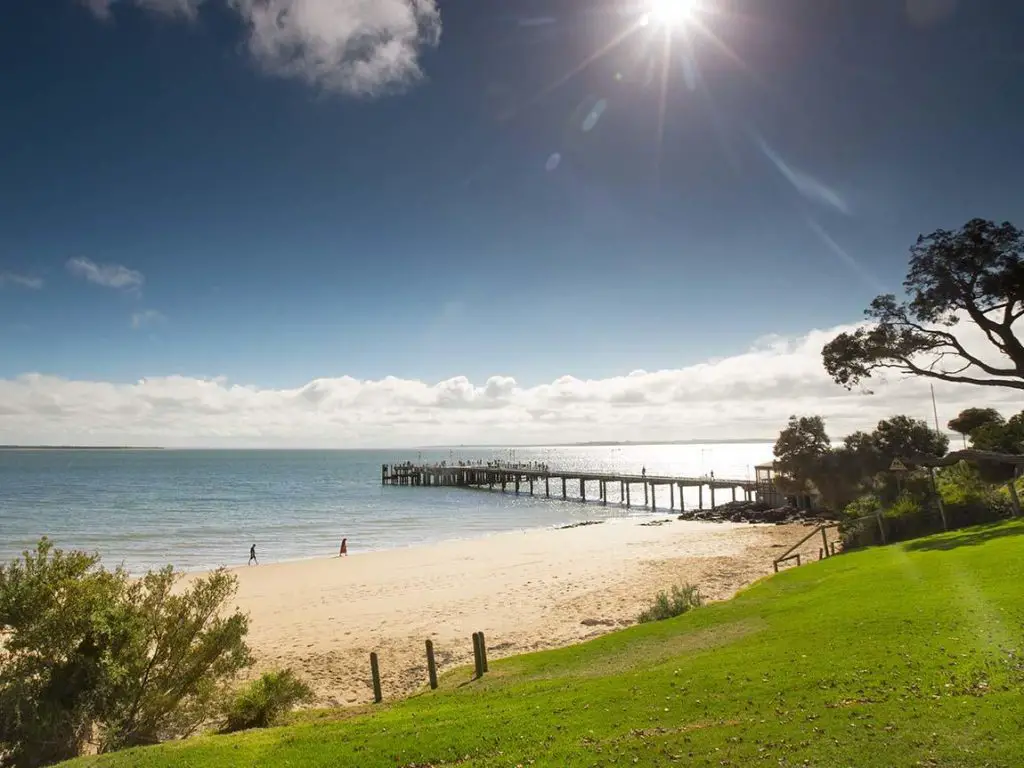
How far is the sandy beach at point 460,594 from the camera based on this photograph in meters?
18.2

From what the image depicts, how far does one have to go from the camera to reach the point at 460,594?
1054 inches

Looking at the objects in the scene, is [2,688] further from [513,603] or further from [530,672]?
[513,603]

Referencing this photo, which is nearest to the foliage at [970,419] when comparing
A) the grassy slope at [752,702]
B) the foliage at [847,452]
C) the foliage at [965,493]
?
the foliage at [847,452]

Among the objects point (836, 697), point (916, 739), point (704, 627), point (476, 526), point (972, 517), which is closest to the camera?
point (916, 739)

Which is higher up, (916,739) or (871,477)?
(871,477)

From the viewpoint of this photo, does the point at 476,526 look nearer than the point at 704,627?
No

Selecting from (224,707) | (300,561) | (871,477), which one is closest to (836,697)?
(224,707)

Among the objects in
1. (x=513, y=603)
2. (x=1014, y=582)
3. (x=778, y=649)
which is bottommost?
(x=513, y=603)

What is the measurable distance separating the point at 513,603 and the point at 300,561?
736 inches

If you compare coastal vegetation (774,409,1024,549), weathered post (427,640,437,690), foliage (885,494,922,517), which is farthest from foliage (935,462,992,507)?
weathered post (427,640,437,690)

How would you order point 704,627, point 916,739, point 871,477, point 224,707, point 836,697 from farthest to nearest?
point 871,477
point 704,627
point 224,707
point 836,697
point 916,739

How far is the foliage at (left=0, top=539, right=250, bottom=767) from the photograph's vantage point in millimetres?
10797

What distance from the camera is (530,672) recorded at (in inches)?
507

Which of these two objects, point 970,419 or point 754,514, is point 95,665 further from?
point 970,419
